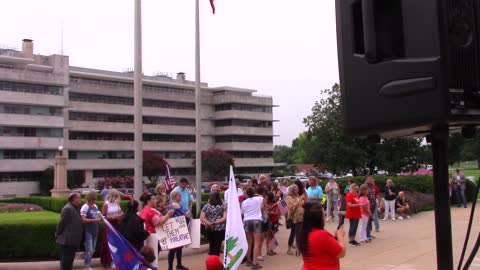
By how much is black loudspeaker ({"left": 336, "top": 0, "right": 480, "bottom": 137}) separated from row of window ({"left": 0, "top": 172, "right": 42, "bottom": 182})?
73782mm

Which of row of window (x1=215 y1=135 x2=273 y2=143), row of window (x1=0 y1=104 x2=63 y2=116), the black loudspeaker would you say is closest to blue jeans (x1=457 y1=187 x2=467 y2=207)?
the black loudspeaker

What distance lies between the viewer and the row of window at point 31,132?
69.6 meters

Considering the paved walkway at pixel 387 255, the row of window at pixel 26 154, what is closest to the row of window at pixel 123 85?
the row of window at pixel 26 154

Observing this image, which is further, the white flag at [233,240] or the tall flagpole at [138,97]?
the tall flagpole at [138,97]

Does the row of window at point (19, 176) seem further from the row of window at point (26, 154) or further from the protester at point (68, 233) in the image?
the protester at point (68, 233)

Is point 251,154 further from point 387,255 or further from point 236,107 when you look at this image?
point 387,255

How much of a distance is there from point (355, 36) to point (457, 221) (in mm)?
17591

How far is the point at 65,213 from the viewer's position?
385 inches

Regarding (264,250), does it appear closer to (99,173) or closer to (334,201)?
(334,201)

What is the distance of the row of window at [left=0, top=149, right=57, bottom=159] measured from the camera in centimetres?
6988

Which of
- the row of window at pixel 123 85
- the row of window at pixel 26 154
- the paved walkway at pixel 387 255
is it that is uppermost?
the row of window at pixel 123 85

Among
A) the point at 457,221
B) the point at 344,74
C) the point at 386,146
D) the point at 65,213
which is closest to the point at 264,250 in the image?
the point at 65,213

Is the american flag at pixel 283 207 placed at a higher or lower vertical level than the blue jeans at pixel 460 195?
higher

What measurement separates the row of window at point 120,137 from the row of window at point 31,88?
830cm
